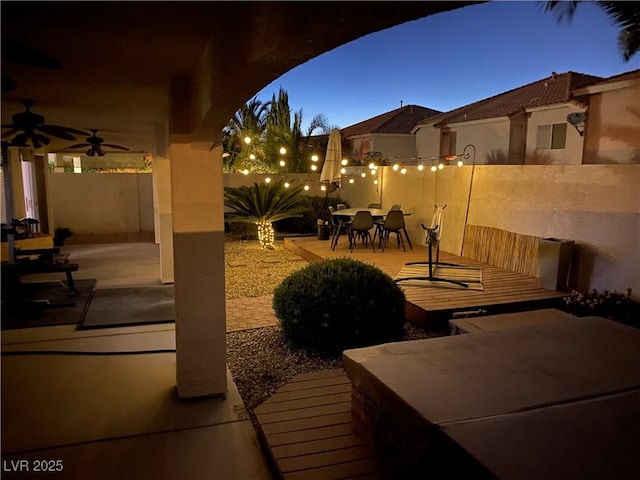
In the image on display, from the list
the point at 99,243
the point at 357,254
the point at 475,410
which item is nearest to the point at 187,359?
the point at 475,410

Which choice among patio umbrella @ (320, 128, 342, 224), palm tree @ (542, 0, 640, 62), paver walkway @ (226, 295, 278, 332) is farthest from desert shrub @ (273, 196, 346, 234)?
palm tree @ (542, 0, 640, 62)

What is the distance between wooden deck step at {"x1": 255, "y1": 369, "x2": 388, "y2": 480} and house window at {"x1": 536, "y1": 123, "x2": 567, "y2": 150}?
1359 cm

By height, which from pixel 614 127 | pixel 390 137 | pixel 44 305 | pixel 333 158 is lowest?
pixel 44 305

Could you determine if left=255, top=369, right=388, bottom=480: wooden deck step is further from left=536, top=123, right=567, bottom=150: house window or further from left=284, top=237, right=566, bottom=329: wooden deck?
left=536, top=123, right=567, bottom=150: house window

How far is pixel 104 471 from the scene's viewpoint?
2.77m

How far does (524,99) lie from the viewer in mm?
16500

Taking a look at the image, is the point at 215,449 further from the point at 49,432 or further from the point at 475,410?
the point at 475,410

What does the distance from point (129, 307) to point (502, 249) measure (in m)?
5.92

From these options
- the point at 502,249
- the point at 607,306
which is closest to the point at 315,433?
the point at 607,306

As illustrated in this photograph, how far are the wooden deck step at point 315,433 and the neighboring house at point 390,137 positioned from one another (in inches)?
758

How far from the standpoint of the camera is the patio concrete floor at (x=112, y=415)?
283 cm

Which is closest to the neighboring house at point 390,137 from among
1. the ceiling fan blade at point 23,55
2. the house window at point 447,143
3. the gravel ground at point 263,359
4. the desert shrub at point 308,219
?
the house window at point 447,143

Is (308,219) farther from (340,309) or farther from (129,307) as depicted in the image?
(340,309)

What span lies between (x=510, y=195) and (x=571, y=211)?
1.28 meters
